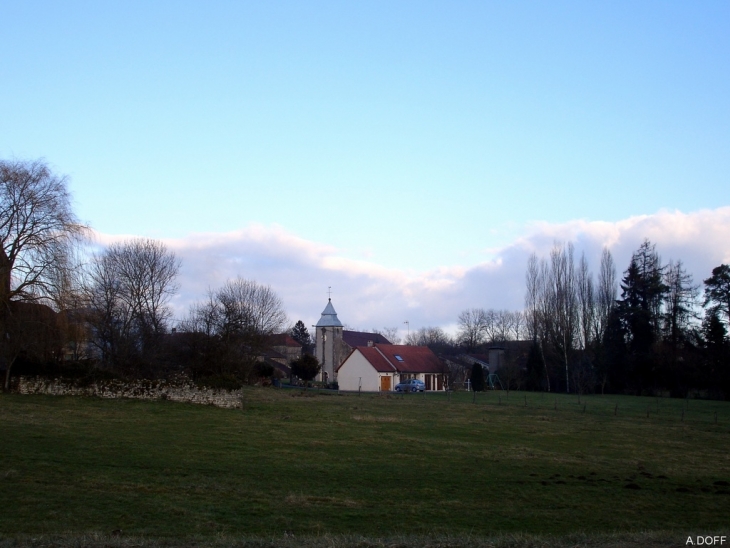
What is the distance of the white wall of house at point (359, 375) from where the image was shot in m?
65.2

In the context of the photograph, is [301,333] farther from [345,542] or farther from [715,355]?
[345,542]

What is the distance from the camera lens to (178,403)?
31.8 m

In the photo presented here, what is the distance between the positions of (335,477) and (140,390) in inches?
763

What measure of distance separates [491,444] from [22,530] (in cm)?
1595

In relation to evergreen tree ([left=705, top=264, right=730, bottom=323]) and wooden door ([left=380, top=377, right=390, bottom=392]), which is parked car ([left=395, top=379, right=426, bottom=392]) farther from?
evergreen tree ([left=705, top=264, right=730, bottom=323])

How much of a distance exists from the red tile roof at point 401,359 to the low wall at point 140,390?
111ft

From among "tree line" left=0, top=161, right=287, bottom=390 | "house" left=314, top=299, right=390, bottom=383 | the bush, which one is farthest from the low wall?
"house" left=314, top=299, right=390, bottom=383

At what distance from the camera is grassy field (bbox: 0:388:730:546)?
35.9 ft

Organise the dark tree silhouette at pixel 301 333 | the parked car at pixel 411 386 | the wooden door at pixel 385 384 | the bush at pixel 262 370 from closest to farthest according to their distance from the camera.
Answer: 1. the bush at pixel 262 370
2. the parked car at pixel 411 386
3. the wooden door at pixel 385 384
4. the dark tree silhouette at pixel 301 333

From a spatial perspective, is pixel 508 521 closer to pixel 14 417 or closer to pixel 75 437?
pixel 75 437

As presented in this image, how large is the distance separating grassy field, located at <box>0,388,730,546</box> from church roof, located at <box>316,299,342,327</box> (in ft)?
154

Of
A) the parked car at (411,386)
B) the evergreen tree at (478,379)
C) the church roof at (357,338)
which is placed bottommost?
the parked car at (411,386)

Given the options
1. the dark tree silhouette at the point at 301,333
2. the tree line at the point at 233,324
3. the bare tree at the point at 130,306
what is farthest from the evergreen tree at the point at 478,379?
the dark tree silhouette at the point at 301,333

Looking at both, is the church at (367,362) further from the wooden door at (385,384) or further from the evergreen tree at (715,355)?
the evergreen tree at (715,355)
